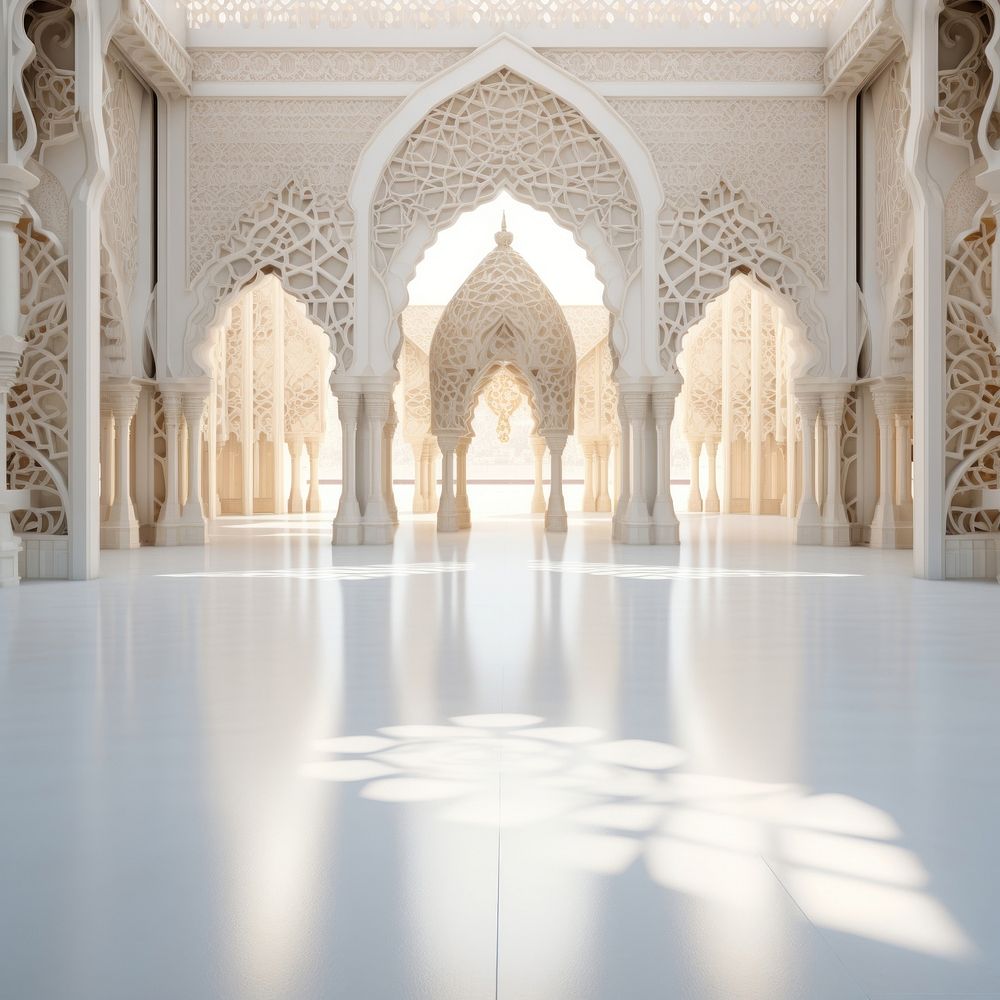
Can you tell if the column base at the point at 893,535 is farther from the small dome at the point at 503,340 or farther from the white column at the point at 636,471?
the small dome at the point at 503,340

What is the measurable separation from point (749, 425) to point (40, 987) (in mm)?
18441

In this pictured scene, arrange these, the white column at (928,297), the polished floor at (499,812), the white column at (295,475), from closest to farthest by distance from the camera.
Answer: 1. the polished floor at (499,812)
2. the white column at (928,297)
3. the white column at (295,475)

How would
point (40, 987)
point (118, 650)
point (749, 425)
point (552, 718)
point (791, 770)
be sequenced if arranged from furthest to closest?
point (749, 425) → point (118, 650) → point (552, 718) → point (791, 770) → point (40, 987)

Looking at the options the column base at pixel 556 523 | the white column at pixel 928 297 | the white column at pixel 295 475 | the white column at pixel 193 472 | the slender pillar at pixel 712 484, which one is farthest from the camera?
the slender pillar at pixel 712 484

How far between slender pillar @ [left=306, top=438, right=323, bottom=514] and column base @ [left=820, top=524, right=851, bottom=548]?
11755 millimetres

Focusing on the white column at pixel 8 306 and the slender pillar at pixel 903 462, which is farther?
the slender pillar at pixel 903 462

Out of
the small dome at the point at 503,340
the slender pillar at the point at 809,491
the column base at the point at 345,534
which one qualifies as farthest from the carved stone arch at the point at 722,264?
the column base at the point at 345,534

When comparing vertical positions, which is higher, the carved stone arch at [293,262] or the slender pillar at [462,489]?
the carved stone arch at [293,262]

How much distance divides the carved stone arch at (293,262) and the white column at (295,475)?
965 centimetres

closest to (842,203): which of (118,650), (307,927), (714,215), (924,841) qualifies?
(714,215)

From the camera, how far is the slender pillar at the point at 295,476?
64.8ft

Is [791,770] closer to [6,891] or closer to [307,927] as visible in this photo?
[307,927]

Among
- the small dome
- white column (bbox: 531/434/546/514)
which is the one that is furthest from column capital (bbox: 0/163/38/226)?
white column (bbox: 531/434/546/514)

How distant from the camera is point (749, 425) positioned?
747 inches
